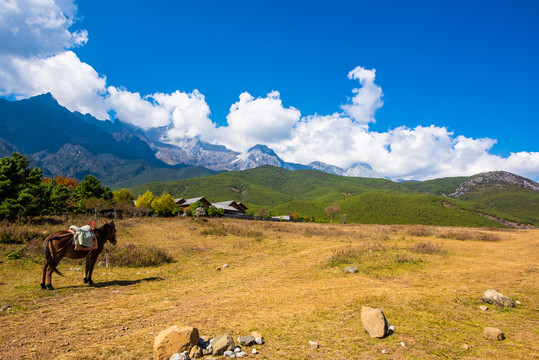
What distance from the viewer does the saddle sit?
9.50 m

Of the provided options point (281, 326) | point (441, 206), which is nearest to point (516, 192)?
point (441, 206)

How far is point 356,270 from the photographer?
11789 millimetres

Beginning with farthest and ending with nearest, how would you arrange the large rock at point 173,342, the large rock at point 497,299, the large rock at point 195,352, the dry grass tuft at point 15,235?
the dry grass tuft at point 15,235 < the large rock at point 497,299 < the large rock at point 195,352 < the large rock at point 173,342

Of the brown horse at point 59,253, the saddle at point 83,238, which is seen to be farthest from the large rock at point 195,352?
the saddle at point 83,238

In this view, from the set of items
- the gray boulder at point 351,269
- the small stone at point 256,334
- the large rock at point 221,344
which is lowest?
the gray boulder at point 351,269

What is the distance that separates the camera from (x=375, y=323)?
546 cm

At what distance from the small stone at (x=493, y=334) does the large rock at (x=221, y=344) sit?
18.2 feet

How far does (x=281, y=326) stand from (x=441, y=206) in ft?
436

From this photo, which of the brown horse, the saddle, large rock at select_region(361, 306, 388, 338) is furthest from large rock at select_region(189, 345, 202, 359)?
the saddle

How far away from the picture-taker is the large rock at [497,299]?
739 centimetres

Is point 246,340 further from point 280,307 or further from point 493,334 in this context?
point 493,334

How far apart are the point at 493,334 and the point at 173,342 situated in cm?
666

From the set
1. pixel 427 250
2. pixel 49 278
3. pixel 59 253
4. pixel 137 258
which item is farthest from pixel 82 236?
pixel 427 250

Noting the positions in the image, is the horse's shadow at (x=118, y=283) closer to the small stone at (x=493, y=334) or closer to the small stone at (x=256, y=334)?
the small stone at (x=256, y=334)
